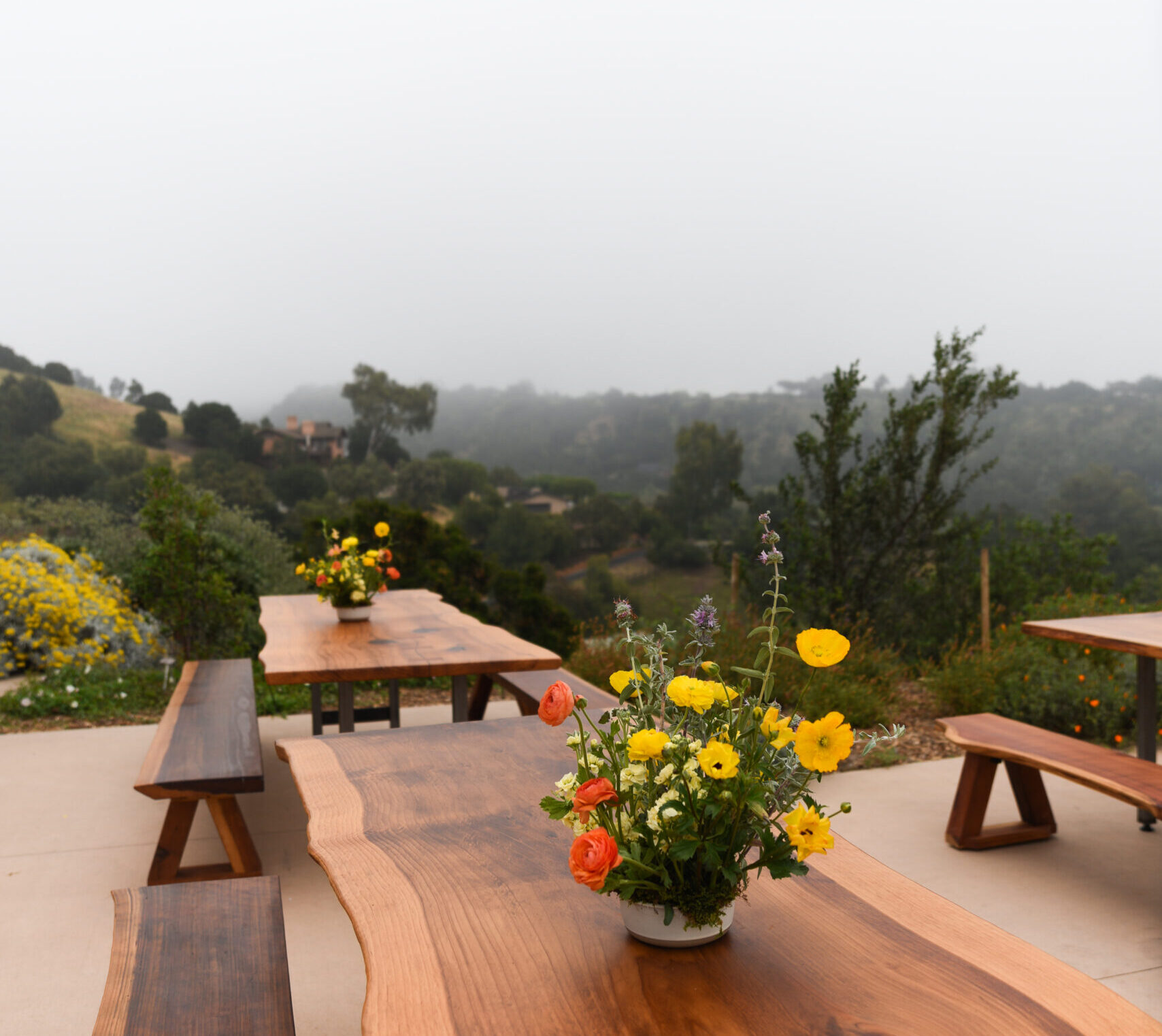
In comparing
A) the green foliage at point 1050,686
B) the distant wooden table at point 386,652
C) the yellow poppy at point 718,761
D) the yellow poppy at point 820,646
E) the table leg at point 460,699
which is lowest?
the green foliage at point 1050,686

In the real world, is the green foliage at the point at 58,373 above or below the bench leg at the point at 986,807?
above

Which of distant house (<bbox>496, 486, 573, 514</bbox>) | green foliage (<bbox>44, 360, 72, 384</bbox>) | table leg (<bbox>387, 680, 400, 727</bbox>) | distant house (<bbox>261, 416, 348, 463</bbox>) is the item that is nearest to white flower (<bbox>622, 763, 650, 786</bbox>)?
table leg (<bbox>387, 680, 400, 727</bbox>)

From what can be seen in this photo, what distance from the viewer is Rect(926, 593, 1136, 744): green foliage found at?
493 cm

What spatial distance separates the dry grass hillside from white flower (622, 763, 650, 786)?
11505 millimetres

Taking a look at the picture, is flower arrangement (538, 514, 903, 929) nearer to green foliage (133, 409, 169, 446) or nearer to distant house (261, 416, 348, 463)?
distant house (261, 416, 348, 463)

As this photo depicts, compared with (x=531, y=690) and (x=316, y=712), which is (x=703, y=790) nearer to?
(x=531, y=690)

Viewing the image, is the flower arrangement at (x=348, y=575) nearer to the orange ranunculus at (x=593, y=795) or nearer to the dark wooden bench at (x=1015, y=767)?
the dark wooden bench at (x=1015, y=767)

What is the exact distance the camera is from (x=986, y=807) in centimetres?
357

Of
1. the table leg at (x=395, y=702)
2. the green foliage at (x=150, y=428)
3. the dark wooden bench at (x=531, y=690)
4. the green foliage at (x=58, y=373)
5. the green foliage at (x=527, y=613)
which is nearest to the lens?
the dark wooden bench at (x=531, y=690)

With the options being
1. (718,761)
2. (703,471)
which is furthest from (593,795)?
(703,471)

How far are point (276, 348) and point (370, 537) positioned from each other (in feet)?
23.2

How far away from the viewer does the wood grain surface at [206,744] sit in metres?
2.85

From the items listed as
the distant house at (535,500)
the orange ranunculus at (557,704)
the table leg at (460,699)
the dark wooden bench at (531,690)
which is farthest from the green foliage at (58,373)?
the orange ranunculus at (557,704)

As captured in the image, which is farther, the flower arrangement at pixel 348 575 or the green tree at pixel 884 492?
the green tree at pixel 884 492
